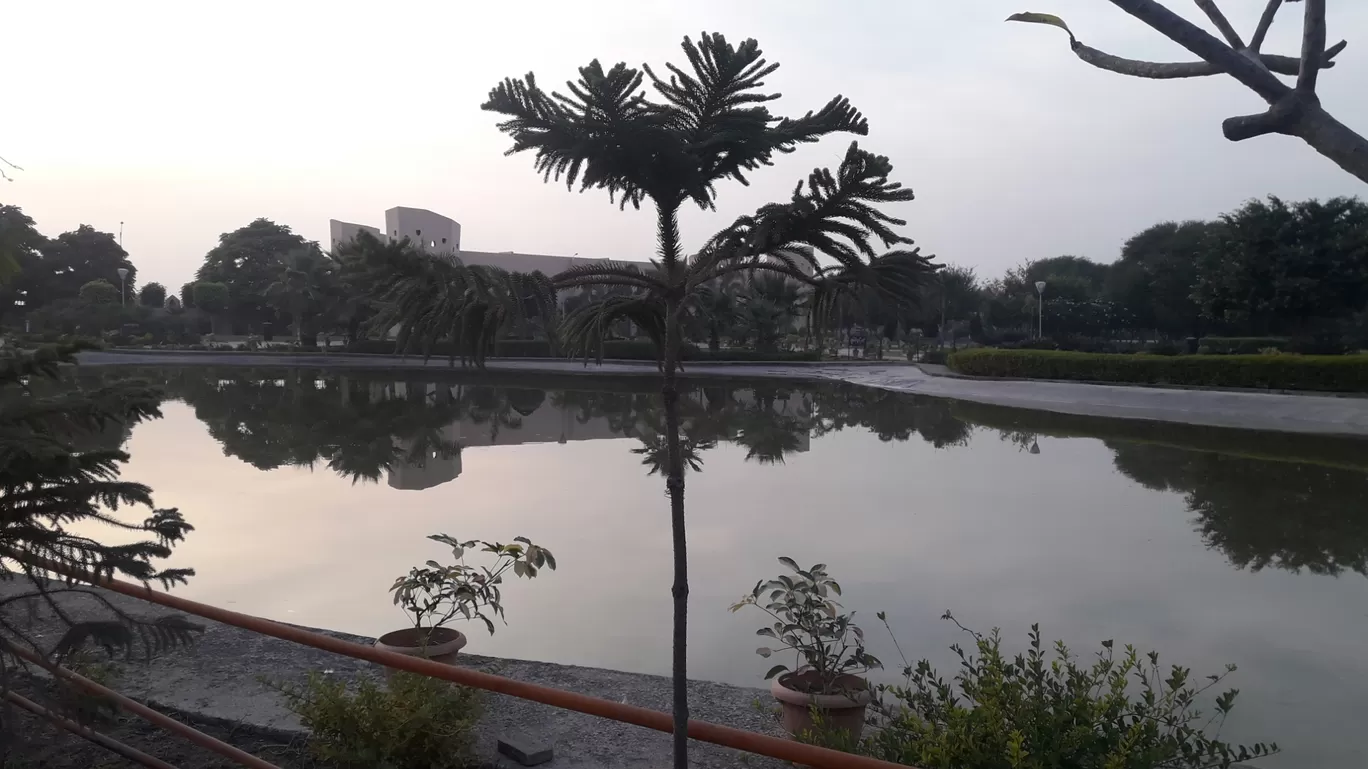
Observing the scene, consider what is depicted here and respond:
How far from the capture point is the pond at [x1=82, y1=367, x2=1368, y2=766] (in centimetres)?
525

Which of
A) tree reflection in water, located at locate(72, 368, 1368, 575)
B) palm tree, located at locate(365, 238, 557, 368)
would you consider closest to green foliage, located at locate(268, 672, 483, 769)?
palm tree, located at locate(365, 238, 557, 368)

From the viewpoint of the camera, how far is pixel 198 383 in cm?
2781

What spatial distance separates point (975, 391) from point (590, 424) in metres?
12.7

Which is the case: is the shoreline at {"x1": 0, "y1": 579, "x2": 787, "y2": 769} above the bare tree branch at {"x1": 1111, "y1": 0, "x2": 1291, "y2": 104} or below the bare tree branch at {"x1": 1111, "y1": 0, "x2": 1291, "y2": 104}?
below

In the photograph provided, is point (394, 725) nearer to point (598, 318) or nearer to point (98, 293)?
point (598, 318)

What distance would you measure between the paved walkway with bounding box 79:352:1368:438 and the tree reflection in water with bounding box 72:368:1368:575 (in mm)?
1403

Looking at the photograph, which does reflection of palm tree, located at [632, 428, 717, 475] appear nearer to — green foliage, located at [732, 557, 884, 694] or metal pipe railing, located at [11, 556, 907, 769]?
green foliage, located at [732, 557, 884, 694]

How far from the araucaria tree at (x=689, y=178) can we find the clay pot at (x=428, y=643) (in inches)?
67.1

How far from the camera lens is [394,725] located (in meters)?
2.97

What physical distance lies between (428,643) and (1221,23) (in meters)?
3.68

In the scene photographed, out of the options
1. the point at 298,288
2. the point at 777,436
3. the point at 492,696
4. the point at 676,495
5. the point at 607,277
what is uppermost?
the point at 298,288

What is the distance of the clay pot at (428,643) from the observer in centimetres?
393

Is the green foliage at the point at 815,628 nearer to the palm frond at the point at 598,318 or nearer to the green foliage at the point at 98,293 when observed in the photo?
the palm frond at the point at 598,318

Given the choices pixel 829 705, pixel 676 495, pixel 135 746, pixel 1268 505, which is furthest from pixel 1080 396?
pixel 135 746
